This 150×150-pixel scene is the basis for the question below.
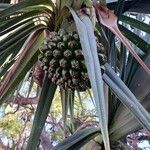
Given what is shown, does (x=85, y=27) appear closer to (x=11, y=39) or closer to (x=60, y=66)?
(x=60, y=66)

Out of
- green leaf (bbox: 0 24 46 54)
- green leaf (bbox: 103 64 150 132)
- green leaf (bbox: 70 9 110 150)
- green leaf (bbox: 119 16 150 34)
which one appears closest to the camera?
green leaf (bbox: 70 9 110 150)

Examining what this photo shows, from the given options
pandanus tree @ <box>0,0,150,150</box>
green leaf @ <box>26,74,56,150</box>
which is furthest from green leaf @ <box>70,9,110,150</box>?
green leaf @ <box>26,74,56,150</box>

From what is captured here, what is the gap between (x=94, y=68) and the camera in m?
0.64

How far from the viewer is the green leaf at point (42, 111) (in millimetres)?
987

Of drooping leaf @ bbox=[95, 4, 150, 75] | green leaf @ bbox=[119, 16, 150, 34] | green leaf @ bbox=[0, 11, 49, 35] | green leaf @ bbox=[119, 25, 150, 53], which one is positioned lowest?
green leaf @ bbox=[119, 25, 150, 53]

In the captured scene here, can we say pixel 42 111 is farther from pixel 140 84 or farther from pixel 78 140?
pixel 140 84

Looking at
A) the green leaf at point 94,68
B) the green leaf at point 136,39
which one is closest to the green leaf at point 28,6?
the green leaf at point 94,68

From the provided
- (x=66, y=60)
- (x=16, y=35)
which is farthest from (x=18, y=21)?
(x=66, y=60)

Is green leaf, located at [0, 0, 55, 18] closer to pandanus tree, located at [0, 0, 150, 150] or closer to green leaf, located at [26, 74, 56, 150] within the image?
pandanus tree, located at [0, 0, 150, 150]

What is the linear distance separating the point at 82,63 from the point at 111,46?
232 mm

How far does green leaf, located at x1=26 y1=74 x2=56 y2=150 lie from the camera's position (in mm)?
987

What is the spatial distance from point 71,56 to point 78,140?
0.80 feet

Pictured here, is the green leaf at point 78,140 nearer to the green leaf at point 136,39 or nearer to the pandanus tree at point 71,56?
the pandanus tree at point 71,56

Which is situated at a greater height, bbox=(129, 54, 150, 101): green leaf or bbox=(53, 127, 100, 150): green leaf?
bbox=(129, 54, 150, 101): green leaf
